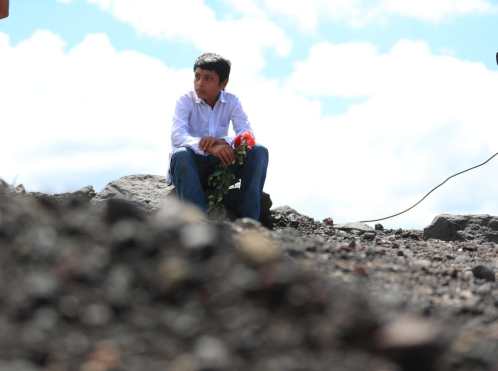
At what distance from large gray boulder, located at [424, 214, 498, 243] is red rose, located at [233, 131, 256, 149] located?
3151 mm

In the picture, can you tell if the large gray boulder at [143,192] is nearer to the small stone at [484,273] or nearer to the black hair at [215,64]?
the black hair at [215,64]

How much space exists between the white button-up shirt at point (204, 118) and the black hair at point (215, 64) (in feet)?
0.71

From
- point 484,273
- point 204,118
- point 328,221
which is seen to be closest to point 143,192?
point 204,118

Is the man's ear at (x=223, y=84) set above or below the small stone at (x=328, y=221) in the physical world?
above

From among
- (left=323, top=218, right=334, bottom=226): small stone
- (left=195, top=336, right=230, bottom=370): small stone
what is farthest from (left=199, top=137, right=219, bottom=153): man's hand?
(left=195, top=336, right=230, bottom=370): small stone

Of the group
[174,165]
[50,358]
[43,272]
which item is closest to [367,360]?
[50,358]

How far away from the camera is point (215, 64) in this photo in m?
7.32

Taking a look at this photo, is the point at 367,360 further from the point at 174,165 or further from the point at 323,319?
the point at 174,165

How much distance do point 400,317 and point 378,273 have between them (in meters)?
Result: 2.14

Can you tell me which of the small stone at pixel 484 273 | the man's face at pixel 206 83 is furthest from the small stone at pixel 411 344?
the man's face at pixel 206 83

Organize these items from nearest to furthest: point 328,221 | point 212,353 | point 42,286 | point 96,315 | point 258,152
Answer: point 212,353
point 96,315
point 42,286
point 258,152
point 328,221

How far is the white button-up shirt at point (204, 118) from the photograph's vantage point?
23.8 feet

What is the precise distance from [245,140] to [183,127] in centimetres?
54

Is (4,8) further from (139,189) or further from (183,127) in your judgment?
(139,189)
